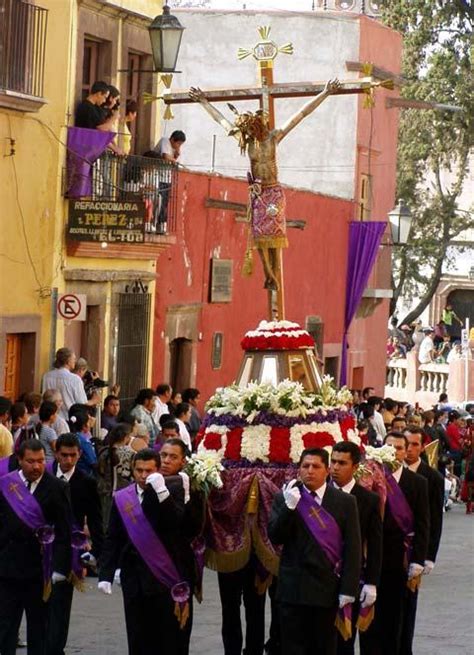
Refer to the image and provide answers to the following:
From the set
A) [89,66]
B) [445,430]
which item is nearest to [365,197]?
[445,430]

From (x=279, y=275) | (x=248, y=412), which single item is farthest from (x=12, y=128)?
(x=248, y=412)

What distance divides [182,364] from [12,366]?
5.75m

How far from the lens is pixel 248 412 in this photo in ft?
46.8

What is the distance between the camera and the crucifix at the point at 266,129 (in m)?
16.2

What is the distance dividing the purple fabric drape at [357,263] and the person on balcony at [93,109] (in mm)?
13249

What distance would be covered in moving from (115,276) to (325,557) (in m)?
12.5

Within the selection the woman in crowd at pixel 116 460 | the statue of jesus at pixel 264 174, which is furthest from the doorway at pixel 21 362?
the statue of jesus at pixel 264 174

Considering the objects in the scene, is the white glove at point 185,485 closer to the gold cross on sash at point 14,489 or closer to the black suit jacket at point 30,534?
the black suit jacket at point 30,534

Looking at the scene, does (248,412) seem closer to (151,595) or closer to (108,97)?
(151,595)

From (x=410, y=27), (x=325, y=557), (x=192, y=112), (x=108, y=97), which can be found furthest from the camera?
(x=410, y=27)

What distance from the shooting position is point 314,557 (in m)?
11.4

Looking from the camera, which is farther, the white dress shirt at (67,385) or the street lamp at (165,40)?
the street lamp at (165,40)

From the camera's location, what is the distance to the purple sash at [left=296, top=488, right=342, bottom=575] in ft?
37.4

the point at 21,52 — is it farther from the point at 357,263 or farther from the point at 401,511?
the point at 357,263
